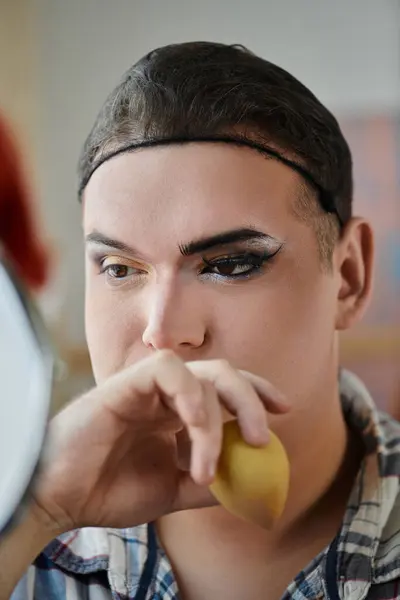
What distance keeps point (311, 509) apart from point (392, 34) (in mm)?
475

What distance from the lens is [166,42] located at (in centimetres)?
68

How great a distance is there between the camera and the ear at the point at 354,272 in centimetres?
63

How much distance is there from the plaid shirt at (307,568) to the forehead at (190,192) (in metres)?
0.23

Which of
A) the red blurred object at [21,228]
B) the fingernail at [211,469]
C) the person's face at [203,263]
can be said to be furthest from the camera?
the red blurred object at [21,228]

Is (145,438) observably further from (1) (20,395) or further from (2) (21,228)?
(2) (21,228)

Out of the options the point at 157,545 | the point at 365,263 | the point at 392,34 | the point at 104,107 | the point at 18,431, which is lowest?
the point at 157,545

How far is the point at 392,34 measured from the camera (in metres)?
0.76

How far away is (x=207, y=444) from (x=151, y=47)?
403 millimetres

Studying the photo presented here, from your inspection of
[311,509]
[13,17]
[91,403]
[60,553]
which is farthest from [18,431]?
[13,17]

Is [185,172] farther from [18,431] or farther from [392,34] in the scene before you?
[392,34]

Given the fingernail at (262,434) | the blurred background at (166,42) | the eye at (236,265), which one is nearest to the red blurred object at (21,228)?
the blurred background at (166,42)

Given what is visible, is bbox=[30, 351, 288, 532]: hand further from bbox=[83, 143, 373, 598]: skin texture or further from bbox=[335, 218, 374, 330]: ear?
bbox=[335, 218, 374, 330]: ear

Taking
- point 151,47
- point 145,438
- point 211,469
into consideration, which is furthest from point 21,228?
point 211,469

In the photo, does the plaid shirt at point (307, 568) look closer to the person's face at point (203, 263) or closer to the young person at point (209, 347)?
the young person at point (209, 347)
